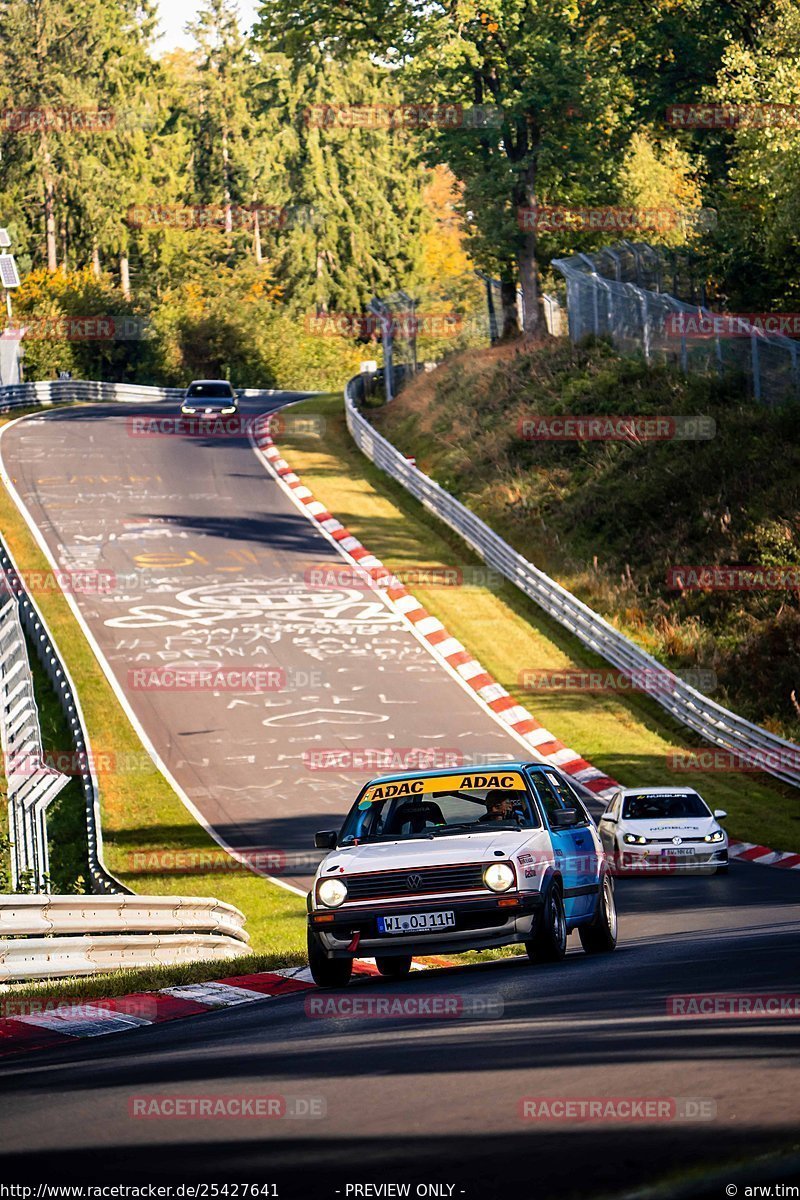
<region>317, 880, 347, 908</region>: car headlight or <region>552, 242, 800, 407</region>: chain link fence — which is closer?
<region>317, 880, 347, 908</region>: car headlight

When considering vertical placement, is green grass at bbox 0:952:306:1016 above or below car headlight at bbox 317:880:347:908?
below

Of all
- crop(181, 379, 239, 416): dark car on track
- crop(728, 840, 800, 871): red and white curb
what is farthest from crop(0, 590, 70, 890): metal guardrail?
crop(181, 379, 239, 416): dark car on track

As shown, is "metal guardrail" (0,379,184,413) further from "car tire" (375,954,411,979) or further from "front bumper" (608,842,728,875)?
"car tire" (375,954,411,979)

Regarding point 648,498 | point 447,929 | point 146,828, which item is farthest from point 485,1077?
point 648,498

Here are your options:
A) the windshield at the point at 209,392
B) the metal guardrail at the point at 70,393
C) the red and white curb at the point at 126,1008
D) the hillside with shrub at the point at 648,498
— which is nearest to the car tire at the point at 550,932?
the red and white curb at the point at 126,1008

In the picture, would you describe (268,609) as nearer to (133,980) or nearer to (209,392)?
(133,980)

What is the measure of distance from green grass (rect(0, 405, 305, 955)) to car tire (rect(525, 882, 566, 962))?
2.88 meters

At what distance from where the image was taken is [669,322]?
43.6 m

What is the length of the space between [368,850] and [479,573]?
26891mm

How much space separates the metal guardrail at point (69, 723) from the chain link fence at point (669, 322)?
18.1 metres

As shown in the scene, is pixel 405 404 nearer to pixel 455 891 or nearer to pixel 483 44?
pixel 483 44

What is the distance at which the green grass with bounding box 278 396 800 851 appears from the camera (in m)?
26.2

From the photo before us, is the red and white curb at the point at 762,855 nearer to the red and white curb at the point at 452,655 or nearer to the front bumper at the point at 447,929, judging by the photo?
the red and white curb at the point at 452,655

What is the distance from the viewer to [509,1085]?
6785mm
